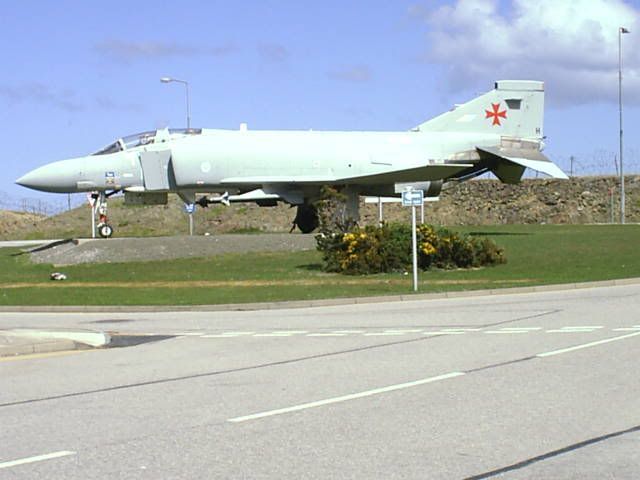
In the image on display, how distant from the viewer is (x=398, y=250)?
2881 cm

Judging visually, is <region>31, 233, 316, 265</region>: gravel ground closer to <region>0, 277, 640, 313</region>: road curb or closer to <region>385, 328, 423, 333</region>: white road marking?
<region>0, 277, 640, 313</region>: road curb

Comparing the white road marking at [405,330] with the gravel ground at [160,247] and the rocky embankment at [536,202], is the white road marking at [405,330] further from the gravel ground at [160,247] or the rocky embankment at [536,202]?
the rocky embankment at [536,202]

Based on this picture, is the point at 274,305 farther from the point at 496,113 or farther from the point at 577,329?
the point at 496,113

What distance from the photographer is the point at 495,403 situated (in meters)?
8.77

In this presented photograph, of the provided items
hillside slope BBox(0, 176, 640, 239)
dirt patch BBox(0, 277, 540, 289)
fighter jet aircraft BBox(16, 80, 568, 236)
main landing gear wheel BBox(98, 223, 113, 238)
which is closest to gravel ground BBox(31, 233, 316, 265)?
main landing gear wheel BBox(98, 223, 113, 238)

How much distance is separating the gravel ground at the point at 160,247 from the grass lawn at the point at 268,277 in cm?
81

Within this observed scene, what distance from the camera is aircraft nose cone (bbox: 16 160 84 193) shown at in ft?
121

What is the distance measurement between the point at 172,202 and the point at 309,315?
4763cm

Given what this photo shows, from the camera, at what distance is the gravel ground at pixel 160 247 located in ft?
110

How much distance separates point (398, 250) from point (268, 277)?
3.95 metres

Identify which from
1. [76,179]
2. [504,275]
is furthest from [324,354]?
[76,179]

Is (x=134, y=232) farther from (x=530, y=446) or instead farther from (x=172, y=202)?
(x=530, y=446)

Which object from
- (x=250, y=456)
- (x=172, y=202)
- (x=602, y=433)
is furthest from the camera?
(x=172, y=202)

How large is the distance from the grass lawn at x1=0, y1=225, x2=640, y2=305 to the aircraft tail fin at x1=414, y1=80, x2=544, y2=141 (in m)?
7.50
